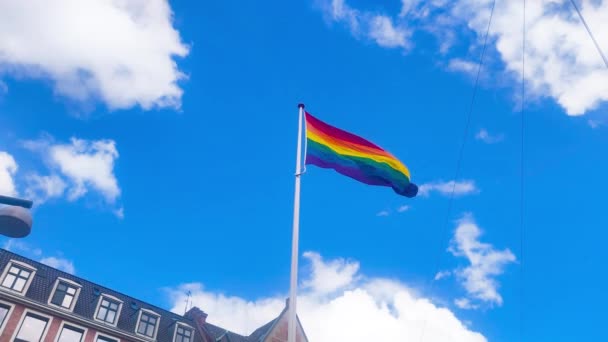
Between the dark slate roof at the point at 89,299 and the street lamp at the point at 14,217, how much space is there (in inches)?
1088

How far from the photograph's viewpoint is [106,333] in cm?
3155

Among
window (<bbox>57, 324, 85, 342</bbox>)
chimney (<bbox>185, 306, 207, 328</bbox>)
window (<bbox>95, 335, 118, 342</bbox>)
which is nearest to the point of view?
window (<bbox>57, 324, 85, 342</bbox>)

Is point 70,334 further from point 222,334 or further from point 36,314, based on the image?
point 222,334

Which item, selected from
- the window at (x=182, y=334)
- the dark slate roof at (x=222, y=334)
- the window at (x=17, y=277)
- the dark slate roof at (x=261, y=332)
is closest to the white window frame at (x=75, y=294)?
the window at (x=17, y=277)

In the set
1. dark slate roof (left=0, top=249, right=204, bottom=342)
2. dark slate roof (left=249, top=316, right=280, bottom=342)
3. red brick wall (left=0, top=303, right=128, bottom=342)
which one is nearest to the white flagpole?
red brick wall (left=0, top=303, right=128, bottom=342)

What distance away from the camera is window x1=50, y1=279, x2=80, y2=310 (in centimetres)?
3094

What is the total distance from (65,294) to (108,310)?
132 inches

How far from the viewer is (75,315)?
30.7 metres

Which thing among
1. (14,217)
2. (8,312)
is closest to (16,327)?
(8,312)

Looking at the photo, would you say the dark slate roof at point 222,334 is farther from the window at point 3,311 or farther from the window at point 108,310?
the window at point 3,311

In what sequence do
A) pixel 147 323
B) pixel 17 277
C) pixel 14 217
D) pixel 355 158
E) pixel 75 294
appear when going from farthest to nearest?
1. pixel 147 323
2. pixel 75 294
3. pixel 17 277
4. pixel 355 158
5. pixel 14 217

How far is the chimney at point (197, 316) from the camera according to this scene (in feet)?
128

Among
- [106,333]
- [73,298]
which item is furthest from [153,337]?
[73,298]

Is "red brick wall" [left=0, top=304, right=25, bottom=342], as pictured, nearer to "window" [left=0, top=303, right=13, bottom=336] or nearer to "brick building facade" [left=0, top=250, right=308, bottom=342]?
"brick building facade" [left=0, top=250, right=308, bottom=342]
